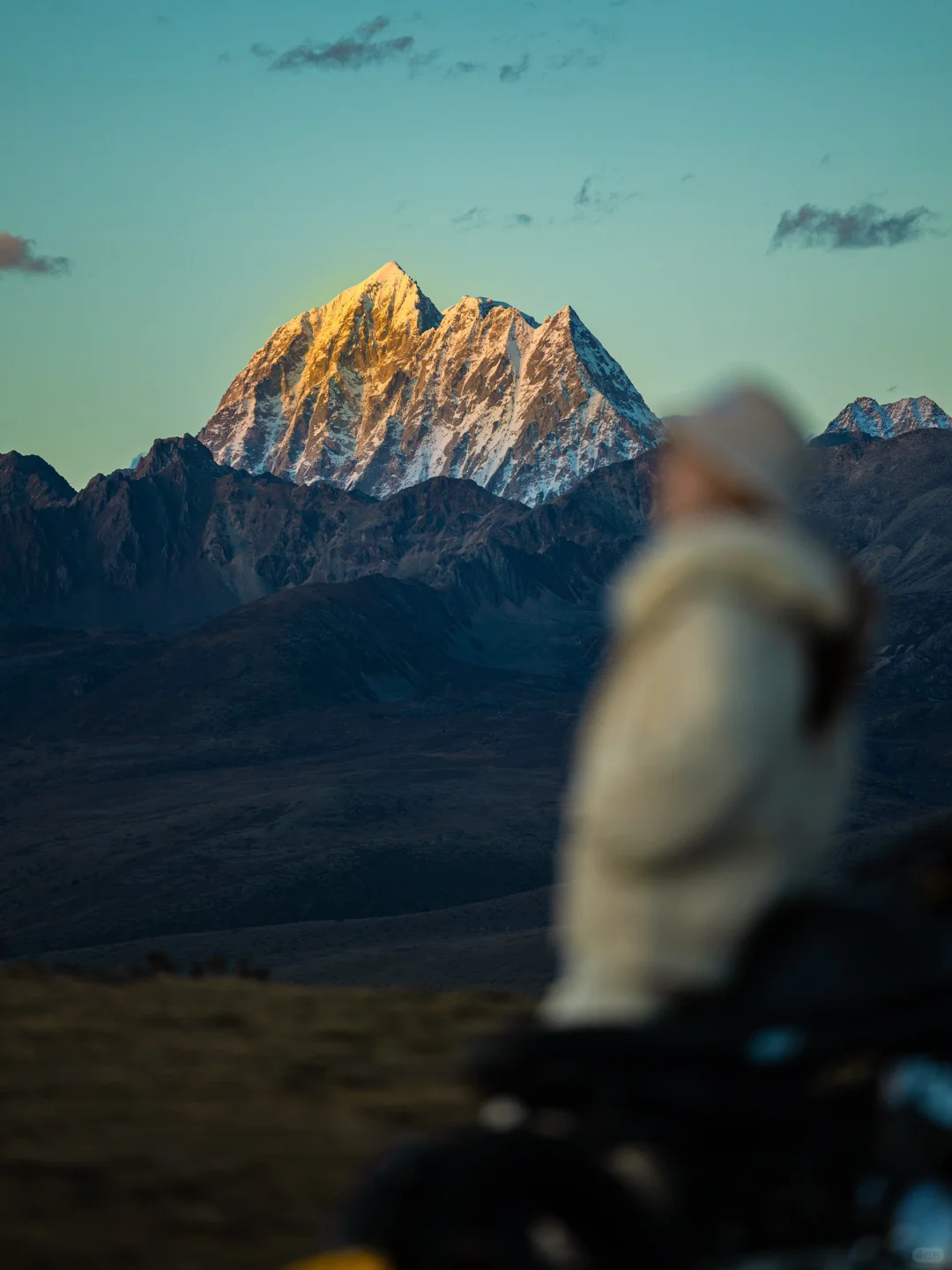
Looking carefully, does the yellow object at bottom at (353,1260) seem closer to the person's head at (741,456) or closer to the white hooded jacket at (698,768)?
the white hooded jacket at (698,768)

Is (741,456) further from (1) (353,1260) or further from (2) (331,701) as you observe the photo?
(2) (331,701)

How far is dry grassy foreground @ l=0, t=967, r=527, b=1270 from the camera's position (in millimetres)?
4094

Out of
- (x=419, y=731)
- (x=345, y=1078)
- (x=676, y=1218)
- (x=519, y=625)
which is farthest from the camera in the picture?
(x=519, y=625)

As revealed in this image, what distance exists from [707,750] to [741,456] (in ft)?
1.85

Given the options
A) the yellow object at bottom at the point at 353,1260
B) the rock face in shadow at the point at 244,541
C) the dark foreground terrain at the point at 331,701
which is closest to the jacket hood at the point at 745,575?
the dark foreground terrain at the point at 331,701

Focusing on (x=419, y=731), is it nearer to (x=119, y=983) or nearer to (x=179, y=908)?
(x=179, y=908)

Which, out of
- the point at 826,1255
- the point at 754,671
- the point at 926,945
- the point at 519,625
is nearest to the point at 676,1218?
the point at 826,1255

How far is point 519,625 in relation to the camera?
130 metres

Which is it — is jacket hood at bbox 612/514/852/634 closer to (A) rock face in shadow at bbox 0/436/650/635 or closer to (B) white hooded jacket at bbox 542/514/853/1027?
(B) white hooded jacket at bbox 542/514/853/1027

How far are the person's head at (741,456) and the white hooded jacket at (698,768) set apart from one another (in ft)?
0.38

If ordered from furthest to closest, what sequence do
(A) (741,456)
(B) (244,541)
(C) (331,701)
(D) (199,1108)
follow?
1. (B) (244,541)
2. (C) (331,701)
3. (D) (199,1108)
4. (A) (741,456)

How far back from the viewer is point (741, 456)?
2.97m

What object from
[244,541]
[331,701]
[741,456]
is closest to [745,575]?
[741,456]

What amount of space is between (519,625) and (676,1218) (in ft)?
419
